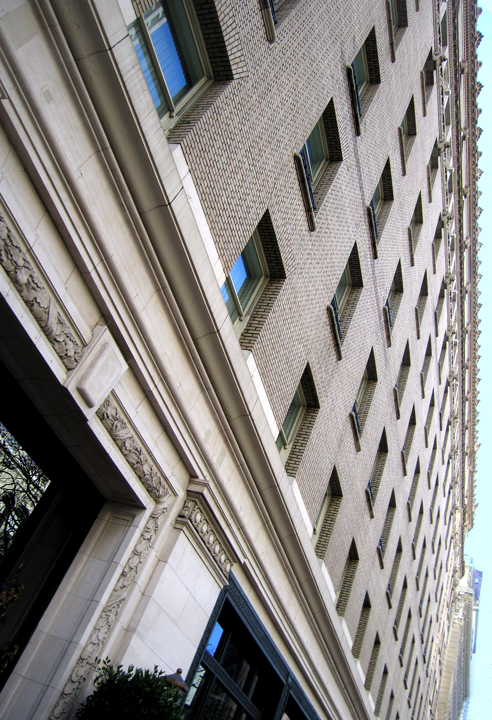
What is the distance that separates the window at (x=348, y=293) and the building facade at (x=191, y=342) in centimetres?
8

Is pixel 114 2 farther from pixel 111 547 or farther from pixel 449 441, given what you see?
pixel 449 441

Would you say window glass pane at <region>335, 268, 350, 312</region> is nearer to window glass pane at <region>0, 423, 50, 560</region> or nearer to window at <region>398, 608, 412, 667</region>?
window glass pane at <region>0, 423, 50, 560</region>

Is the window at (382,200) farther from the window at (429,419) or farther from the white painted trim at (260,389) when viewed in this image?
the window at (429,419)

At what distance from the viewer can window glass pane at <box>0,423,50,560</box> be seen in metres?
6.20

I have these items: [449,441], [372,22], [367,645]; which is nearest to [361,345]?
[372,22]

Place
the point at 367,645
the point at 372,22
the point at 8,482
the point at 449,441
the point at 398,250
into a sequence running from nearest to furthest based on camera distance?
1. the point at 8,482
2. the point at 372,22
3. the point at 367,645
4. the point at 398,250
5. the point at 449,441

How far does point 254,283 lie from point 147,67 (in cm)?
391

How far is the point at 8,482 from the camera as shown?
245 inches

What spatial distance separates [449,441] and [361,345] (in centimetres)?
2563

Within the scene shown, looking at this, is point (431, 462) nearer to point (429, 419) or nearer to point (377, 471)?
point (429, 419)

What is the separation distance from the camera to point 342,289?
48.0 ft

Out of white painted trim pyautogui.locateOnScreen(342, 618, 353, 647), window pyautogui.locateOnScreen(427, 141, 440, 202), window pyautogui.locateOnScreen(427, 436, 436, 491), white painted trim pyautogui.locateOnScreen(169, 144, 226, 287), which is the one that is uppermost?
window pyautogui.locateOnScreen(427, 141, 440, 202)

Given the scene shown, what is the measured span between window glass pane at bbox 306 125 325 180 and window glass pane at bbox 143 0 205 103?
4.38 metres

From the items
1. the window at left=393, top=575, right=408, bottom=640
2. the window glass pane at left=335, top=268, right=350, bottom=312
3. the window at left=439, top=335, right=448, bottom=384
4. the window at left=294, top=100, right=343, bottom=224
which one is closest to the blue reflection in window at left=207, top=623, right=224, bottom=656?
the window at left=294, top=100, right=343, bottom=224
